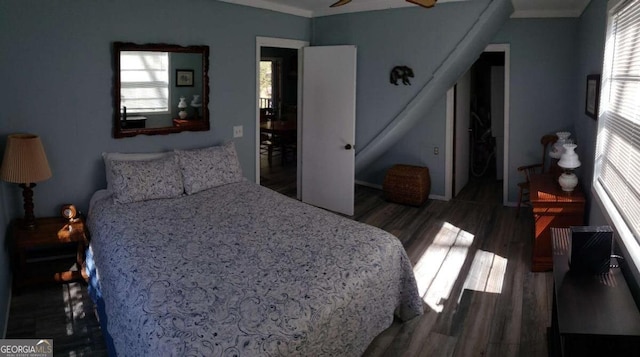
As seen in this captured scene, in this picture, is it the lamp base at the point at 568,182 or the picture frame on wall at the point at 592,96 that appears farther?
the lamp base at the point at 568,182

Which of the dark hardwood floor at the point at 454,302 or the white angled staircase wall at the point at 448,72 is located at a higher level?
the white angled staircase wall at the point at 448,72

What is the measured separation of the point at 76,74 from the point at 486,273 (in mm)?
3560

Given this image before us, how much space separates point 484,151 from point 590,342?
6.05 meters

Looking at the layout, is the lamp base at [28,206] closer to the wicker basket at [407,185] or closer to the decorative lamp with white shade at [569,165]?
the wicker basket at [407,185]

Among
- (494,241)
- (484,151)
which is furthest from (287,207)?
(484,151)

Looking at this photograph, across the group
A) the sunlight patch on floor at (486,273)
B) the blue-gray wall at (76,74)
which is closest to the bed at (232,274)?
the blue-gray wall at (76,74)

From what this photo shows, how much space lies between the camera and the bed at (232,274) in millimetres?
2029

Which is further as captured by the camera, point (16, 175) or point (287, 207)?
point (287, 207)

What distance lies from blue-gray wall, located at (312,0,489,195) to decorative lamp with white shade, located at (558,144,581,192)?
1.61m

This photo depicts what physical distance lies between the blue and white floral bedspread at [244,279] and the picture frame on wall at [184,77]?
126cm

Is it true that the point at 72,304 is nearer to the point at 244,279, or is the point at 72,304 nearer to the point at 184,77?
the point at 244,279

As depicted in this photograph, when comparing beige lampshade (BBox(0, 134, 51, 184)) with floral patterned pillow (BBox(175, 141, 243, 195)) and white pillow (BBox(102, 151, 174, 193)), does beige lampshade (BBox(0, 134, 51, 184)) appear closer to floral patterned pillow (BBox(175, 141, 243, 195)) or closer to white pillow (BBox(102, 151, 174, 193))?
white pillow (BBox(102, 151, 174, 193))

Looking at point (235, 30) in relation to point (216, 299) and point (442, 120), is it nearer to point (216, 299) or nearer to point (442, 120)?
point (442, 120)

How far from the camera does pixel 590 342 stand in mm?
1756
